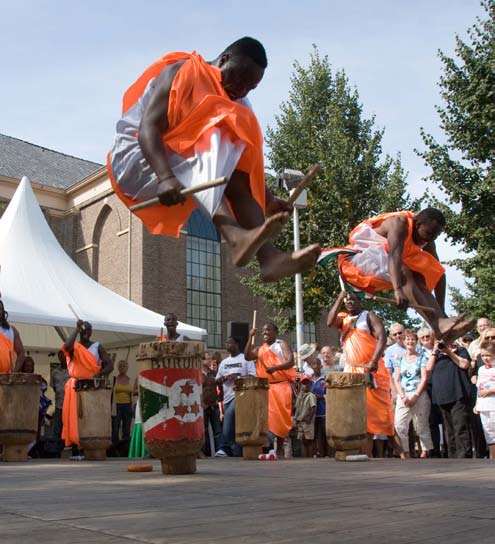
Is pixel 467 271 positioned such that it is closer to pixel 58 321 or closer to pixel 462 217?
pixel 462 217

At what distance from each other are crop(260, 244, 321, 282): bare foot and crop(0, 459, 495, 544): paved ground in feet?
3.46

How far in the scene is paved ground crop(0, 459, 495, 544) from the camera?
2141mm

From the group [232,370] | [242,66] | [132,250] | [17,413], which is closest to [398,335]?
[232,370]

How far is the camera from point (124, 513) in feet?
8.60

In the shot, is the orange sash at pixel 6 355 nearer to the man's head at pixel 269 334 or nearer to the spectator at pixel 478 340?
the man's head at pixel 269 334

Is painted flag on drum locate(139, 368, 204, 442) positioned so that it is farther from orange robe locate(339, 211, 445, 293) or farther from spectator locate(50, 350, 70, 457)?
spectator locate(50, 350, 70, 457)

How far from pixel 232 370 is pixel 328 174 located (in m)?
11.8

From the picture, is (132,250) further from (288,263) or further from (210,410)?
(288,263)

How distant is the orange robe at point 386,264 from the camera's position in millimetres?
5184

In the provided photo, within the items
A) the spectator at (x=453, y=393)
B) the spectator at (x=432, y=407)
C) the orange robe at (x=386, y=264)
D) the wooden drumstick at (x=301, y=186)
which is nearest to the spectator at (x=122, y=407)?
the spectator at (x=432, y=407)

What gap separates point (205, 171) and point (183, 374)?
1767 mm

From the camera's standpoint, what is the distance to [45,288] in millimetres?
12453

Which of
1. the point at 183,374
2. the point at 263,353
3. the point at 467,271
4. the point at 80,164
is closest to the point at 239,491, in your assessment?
the point at 183,374


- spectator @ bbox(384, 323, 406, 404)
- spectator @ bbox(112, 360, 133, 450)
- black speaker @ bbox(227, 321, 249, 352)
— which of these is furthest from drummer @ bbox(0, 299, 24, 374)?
black speaker @ bbox(227, 321, 249, 352)
